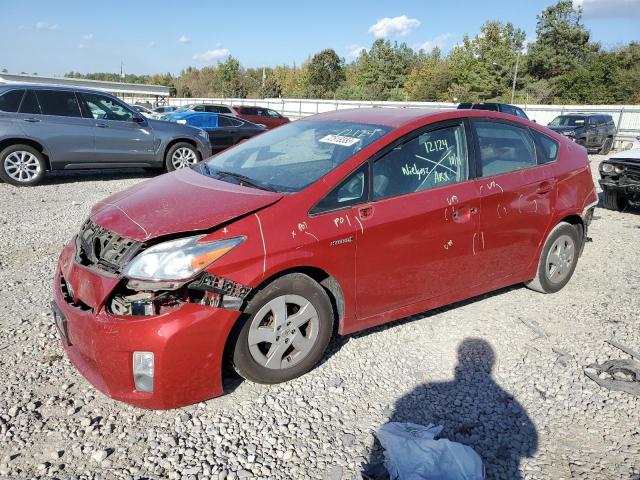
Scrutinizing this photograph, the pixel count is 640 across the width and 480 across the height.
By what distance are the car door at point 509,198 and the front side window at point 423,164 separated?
209 mm

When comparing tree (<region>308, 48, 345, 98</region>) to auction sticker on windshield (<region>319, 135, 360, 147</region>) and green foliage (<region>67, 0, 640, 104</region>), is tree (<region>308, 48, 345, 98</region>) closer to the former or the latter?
green foliage (<region>67, 0, 640, 104</region>)

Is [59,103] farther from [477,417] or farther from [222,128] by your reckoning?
[477,417]

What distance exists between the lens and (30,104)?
8789 mm

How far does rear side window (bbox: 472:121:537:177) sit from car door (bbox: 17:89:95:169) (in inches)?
298

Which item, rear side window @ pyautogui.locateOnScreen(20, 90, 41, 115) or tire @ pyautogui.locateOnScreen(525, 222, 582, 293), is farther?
rear side window @ pyautogui.locateOnScreen(20, 90, 41, 115)

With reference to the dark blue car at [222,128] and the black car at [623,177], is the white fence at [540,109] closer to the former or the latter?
the dark blue car at [222,128]

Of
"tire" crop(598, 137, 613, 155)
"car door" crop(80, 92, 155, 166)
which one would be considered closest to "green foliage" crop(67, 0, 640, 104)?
"tire" crop(598, 137, 613, 155)

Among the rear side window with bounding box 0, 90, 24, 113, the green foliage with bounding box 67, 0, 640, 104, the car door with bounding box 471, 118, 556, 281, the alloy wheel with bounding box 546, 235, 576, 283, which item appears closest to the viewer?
the car door with bounding box 471, 118, 556, 281

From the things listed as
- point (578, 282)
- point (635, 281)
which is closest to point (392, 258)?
point (578, 282)

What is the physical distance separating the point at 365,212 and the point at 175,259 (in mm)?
1231

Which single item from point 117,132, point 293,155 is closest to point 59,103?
point 117,132

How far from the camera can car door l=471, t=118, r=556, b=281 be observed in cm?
396

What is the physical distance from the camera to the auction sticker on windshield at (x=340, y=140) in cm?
357

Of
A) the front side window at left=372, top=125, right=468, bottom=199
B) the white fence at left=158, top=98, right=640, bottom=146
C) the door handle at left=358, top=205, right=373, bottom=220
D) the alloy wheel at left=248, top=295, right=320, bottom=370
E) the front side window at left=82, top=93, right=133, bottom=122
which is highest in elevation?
the white fence at left=158, top=98, right=640, bottom=146
